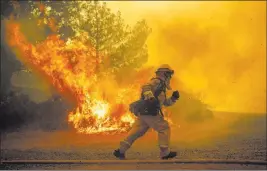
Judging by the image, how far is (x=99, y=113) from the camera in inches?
666

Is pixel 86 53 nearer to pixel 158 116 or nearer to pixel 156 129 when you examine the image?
pixel 158 116

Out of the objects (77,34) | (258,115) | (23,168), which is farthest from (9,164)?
(258,115)

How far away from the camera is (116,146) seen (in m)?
13.8

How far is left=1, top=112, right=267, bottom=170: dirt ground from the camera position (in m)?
9.90

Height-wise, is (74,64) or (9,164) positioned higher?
(74,64)

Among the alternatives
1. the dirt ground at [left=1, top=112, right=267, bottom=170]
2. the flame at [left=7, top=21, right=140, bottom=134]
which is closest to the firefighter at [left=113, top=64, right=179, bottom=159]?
the dirt ground at [left=1, top=112, right=267, bottom=170]

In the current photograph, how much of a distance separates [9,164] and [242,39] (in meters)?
15.7

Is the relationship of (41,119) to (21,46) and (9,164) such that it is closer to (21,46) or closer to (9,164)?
(21,46)

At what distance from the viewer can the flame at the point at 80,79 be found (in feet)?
55.2

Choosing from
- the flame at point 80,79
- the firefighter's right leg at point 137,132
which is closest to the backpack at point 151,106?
the firefighter's right leg at point 137,132

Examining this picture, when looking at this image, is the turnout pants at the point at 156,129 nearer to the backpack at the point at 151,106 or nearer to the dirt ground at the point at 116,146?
the backpack at the point at 151,106

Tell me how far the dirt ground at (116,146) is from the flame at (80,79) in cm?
92

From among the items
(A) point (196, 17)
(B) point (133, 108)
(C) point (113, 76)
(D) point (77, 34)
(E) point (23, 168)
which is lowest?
(E) point (23, 168)

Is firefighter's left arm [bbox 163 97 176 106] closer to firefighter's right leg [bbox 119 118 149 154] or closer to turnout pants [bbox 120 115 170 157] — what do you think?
turnout pants [bbox 120 115 170 157]
